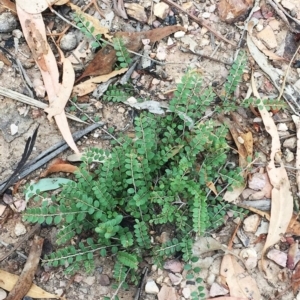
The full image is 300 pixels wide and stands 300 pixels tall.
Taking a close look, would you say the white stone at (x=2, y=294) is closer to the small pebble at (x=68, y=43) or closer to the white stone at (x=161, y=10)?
the small pebble at (x=68, y=43)

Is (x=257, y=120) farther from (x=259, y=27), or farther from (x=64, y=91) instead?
(x=64, y=91)

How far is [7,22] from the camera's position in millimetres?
3328

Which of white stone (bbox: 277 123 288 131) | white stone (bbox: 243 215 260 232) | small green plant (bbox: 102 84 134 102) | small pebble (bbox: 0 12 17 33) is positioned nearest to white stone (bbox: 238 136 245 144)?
white stone (bbox: 277 123 288 131)

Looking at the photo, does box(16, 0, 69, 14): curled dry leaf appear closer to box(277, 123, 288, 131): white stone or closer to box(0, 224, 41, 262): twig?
box(0, 224, 41, 262): twig

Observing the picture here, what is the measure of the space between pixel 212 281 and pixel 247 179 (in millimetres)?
560

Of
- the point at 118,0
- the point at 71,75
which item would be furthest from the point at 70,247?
the point at 118,0

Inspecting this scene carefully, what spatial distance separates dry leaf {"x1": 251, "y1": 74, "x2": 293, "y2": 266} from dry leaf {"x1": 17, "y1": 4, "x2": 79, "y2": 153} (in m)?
1.08

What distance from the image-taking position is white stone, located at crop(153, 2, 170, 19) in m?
3.39

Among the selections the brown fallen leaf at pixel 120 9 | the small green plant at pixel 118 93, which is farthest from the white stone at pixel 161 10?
the small green plant at pixel 118 93

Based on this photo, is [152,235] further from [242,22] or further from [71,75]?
[242,22]

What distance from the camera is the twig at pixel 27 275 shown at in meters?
2.99

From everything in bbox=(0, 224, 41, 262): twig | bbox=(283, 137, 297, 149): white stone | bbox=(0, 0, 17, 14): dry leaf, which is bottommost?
bbox=(0, 224, 41, 262): twig

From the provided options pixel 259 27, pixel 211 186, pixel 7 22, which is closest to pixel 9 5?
pixel 7 22

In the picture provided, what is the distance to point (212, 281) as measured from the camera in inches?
119
